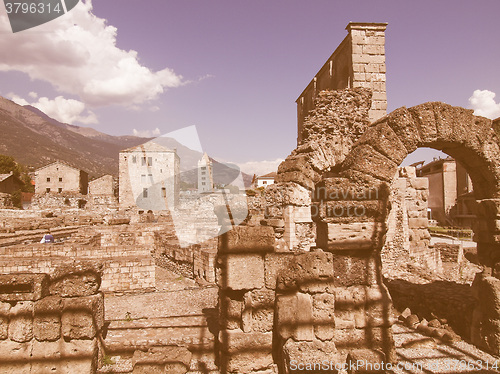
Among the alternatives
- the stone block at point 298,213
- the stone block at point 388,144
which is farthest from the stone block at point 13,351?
the stone block at point 298,213

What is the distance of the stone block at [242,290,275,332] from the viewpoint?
4.69 metres

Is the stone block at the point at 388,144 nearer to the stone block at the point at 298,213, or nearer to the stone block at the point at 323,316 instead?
the stone block at the point at 323,316

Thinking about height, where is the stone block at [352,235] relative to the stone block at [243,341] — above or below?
above

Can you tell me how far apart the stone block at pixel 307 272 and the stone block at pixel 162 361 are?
1.79 m

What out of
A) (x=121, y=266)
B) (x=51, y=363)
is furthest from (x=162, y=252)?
(x=51, y=363)

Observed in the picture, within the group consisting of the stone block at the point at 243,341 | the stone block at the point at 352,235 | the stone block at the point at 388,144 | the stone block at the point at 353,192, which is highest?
the stone block at the point at 388,144

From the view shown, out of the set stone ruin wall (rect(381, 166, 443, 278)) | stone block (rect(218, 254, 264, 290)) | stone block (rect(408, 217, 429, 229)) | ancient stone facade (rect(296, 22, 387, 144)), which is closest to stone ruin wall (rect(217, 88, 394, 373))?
stone block (rect(218, 254, 264, 290))

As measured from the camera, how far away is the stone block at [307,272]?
4.69 metres

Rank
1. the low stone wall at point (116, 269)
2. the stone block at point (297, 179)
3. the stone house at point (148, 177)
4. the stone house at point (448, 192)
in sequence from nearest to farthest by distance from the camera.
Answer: the stone block at point (297, 179) < the low stone wall at point (116, 269) < the stone house at point (448, 192) < the stone house at point (148, 177)

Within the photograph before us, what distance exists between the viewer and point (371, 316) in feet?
17.2

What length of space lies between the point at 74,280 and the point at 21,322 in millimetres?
834

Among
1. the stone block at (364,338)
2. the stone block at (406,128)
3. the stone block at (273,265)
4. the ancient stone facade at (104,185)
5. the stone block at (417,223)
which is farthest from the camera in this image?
the ancient stone facade at (104,185)

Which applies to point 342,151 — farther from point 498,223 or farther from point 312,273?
point 312,273

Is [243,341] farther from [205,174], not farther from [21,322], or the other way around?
[205,174]
